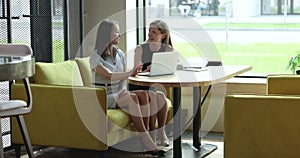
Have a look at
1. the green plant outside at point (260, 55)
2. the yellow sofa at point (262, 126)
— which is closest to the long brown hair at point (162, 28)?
the green plant outside at point (260, 55)

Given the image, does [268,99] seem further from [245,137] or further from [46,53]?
[46,53]

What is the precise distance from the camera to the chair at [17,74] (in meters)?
3.03

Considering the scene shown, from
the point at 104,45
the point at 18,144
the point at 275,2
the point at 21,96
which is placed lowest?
the point at 18,144

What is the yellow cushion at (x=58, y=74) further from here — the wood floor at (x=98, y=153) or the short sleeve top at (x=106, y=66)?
the wood floor at (x=98, y=153)

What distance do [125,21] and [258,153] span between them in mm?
2938

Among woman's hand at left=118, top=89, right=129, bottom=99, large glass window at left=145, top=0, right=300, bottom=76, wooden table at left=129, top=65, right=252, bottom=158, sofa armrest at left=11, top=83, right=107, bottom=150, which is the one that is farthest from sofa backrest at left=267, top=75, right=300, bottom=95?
sofa armrest at left=11, top=83, right=107, bottom=150

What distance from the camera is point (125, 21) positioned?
638 cm

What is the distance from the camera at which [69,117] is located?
4582 millimetres

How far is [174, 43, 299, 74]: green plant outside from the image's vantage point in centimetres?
618

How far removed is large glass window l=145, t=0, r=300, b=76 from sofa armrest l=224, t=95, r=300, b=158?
2.46 metres

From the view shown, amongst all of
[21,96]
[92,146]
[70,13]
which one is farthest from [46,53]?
[92,146]

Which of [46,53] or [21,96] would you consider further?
[46,53]

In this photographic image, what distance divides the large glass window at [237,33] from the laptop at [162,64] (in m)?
1.68

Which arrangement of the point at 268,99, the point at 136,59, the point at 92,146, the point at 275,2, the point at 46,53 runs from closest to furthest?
1. the point at 268,99
2. the point at 92,146
3. the point at 136,59
4. the point at 46,53
5. the point at 275,2
